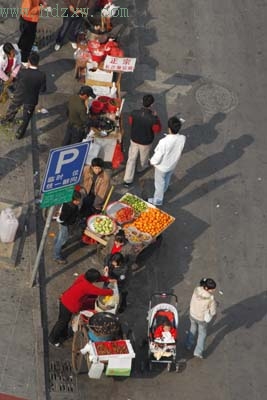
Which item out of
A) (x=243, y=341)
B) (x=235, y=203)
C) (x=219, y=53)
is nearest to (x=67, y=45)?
(x=219, y=53)

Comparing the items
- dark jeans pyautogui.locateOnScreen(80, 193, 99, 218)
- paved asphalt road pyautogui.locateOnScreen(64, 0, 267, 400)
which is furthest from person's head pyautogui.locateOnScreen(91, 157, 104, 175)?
paved asphalt road pyautogui.locateOnScreen(64, 0, 267, 400)

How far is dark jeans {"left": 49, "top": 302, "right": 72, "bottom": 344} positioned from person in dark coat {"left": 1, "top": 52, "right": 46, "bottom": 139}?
4827 mm

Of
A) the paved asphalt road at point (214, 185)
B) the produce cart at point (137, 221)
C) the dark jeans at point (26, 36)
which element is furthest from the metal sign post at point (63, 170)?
the dark jeans at point (26, 36)

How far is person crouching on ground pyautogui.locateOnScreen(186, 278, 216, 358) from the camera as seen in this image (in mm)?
14448

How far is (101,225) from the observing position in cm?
1642

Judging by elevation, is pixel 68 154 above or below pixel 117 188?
above

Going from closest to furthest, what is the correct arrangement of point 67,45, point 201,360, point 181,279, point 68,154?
1. point 68,154
2. point 201,360
3. point 181,279
4. point 67,45

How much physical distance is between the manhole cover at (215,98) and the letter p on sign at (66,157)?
7265mm

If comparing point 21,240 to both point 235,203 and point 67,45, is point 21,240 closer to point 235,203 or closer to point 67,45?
point 235,203

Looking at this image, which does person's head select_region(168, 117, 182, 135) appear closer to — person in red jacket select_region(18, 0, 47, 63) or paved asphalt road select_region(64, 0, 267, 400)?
paved asphalt road select_region(64, 0, 267, 400)

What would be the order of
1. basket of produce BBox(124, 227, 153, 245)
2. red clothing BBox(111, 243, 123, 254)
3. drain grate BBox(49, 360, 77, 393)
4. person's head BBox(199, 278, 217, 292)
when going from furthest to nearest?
basket of produce BBox(124, 227, 153, 245)
red clothing BBox(111, 243, 123, 254)
drain grate BBox(49, 360, 77, 393)
person's head BBox(199, 278, 217, 292)

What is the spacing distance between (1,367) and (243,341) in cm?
437

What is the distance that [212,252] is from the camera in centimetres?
1731

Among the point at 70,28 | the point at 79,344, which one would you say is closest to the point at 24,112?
the point at 70,28
